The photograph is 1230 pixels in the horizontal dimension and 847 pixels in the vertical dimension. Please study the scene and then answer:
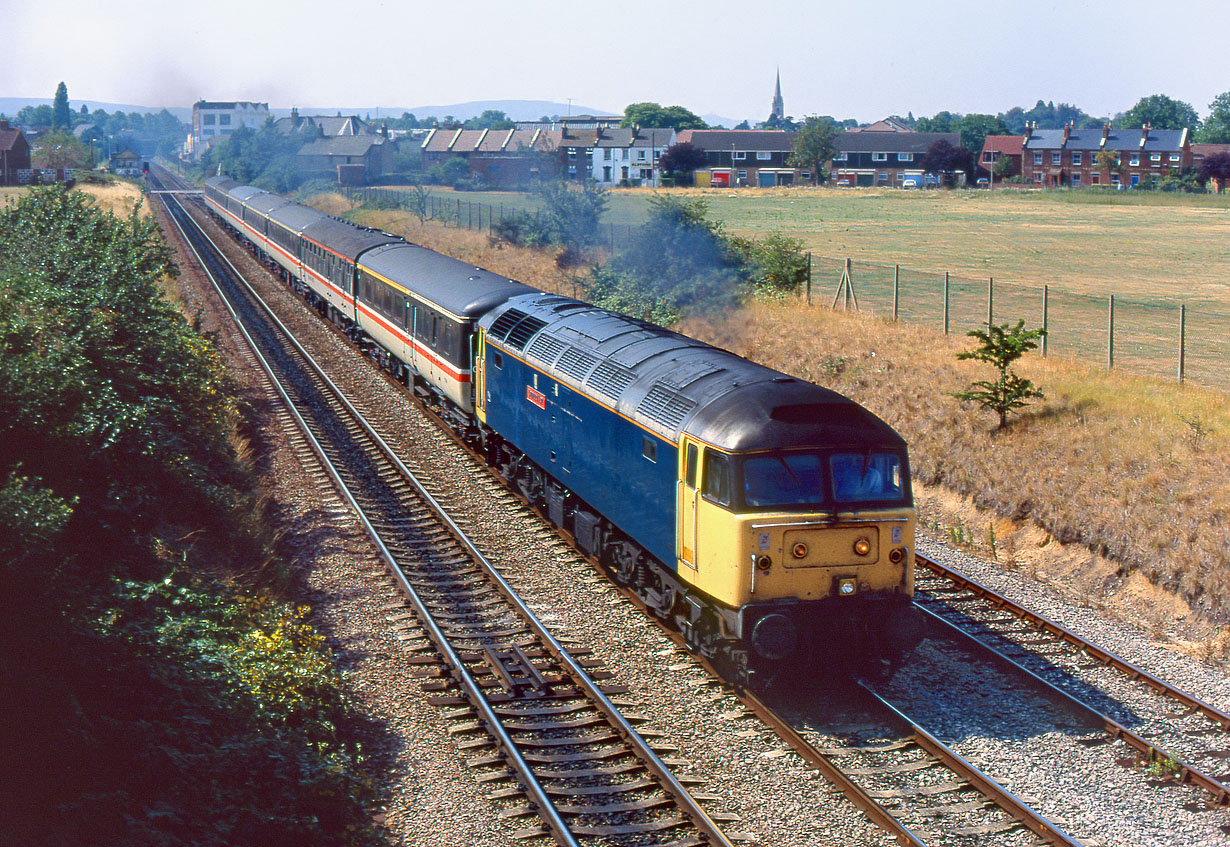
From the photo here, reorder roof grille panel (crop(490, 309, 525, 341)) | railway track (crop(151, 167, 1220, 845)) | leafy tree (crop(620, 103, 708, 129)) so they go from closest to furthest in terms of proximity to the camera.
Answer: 1. railway track (crop(151, 167, 1220, 845))
2. roof grille panel (crop(490, 309, 525, 341))
3. leafy tree (crop(620, 103, 708, 129))

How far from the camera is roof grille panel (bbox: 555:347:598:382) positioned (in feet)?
50.8

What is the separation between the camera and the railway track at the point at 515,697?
384 inches

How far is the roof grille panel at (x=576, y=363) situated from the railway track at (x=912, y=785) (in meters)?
5.33

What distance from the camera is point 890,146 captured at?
129250 mm

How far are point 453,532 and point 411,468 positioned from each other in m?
4.20

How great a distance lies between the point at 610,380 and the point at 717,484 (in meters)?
3.35

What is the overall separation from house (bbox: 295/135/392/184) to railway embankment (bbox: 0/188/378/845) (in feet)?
351

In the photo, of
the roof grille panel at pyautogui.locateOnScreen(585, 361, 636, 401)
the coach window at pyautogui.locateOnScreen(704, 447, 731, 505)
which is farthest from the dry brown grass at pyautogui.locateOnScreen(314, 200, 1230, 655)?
the roof grille panel at pyautogui.locateOnScreen(585, 361, 636, 401)

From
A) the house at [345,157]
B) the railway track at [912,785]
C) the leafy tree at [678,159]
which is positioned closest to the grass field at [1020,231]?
the leafy tree at [678,159]

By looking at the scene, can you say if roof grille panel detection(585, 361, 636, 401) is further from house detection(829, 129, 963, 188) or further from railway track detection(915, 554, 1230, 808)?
house detection(829, 129, 963, 188)

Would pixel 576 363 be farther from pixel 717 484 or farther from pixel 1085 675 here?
pixel 1085 675

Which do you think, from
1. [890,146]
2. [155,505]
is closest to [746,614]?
[155,505]

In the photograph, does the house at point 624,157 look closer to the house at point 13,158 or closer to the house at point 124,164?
the house at point 13,158

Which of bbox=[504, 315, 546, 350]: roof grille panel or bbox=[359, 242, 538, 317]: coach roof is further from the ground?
bbox=[359, 242, 538, 317]: coach roof
